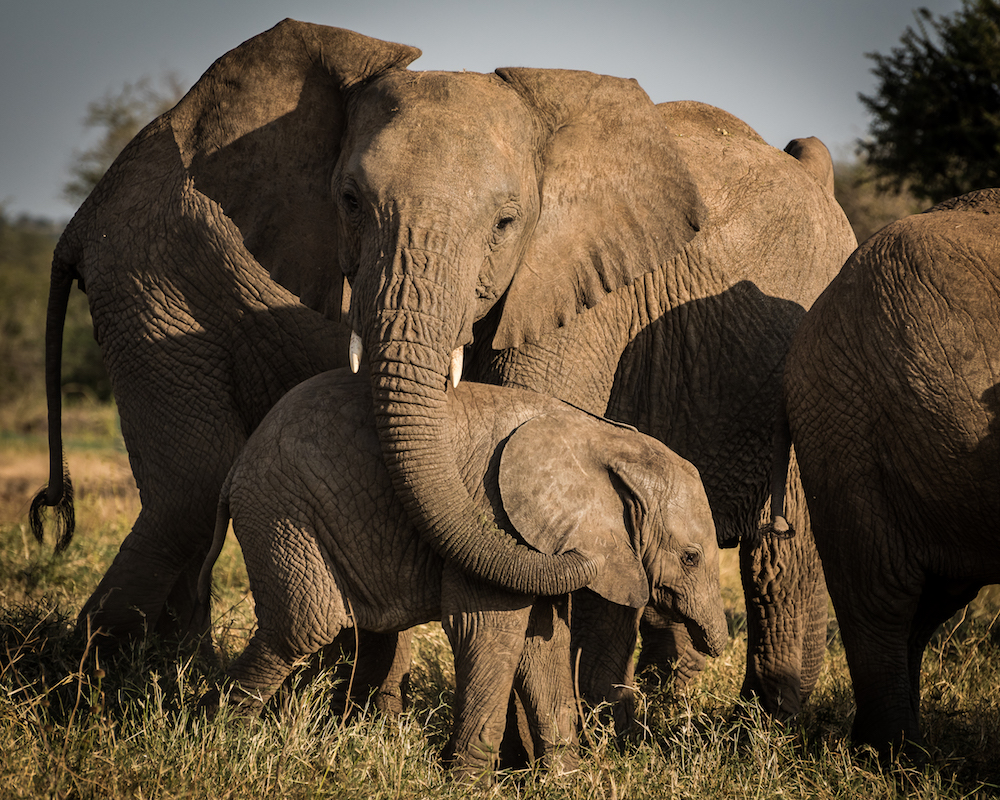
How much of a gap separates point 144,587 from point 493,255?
211cm

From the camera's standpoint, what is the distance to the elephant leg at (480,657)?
3.41 m

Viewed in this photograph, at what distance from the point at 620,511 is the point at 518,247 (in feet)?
3.18

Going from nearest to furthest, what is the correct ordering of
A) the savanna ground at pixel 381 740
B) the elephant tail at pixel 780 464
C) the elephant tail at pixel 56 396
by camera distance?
the savanna ground at pixel 381 740 → the elephant tail at pixel 780 464 → the elephant tail at pixel 56 396

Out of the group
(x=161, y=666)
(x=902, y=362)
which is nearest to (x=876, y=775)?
(x=902, y=362)

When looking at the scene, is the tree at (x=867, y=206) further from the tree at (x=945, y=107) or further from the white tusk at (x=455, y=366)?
the white tusk at (x=455, y=366)

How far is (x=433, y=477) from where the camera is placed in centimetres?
332

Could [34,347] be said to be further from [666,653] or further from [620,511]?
[620,511]

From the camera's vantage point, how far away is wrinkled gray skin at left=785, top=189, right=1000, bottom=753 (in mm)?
3422

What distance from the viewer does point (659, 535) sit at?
355 cm

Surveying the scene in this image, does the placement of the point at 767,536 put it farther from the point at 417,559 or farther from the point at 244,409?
the point at 244,409

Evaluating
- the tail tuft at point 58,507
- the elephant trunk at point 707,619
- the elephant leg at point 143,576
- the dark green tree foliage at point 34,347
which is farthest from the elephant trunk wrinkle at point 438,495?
the dark green tree foliage at point 34,347

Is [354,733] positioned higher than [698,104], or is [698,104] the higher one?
[698,104]

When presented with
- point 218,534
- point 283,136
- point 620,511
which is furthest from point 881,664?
point 283,136

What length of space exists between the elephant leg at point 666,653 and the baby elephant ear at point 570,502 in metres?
1.79
